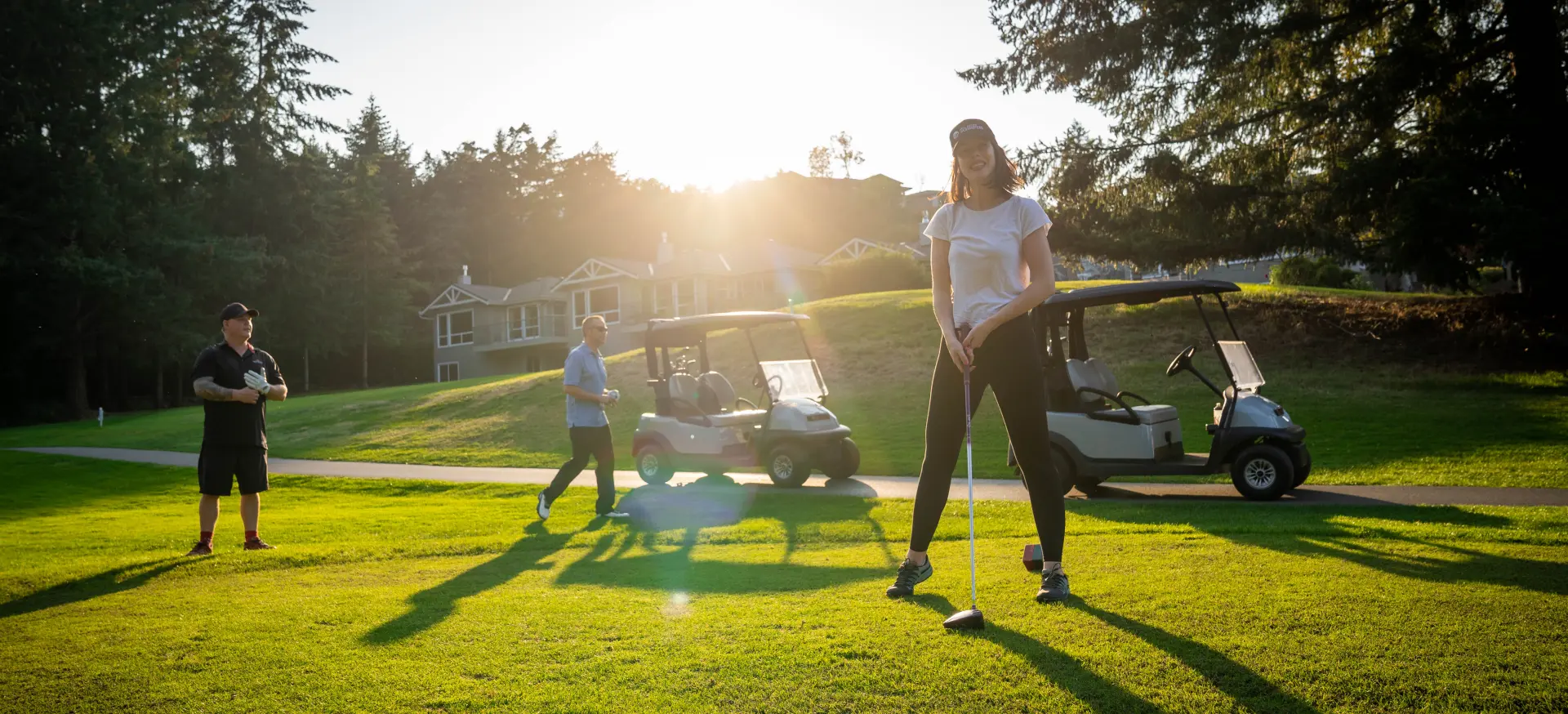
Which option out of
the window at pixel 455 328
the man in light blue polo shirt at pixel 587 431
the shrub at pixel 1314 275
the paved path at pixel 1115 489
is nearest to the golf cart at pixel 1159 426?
the paved path at pixel 1115 489

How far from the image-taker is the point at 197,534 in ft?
29.7

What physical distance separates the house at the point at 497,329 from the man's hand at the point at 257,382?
1872 inches

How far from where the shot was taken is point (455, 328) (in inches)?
2351

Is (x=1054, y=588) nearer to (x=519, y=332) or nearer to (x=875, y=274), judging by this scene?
(x=875, y=274)

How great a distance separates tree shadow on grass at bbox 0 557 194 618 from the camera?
5.61 meters

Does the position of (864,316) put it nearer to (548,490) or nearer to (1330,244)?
(1330,244)

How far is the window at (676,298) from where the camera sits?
5153 centimetres

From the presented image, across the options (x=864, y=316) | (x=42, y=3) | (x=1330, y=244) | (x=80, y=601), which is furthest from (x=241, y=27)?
(x=80, y=601)

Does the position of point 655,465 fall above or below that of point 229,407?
below

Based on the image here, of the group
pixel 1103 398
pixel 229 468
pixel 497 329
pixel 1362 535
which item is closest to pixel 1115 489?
pixel 1103 398

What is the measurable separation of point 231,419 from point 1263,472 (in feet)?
29.9

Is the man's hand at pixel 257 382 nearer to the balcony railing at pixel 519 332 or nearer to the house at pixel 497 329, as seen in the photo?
the balcony railing at pixel 519 332

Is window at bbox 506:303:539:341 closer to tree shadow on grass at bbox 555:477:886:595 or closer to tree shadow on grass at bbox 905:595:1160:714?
tree shadow on grass at bbox 555:477:886:595

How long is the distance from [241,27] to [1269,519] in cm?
5906
